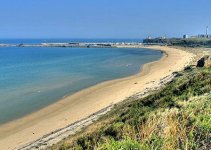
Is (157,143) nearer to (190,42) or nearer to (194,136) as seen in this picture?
(194,136)

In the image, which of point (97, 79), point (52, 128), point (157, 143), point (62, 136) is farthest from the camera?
point (97, 79)

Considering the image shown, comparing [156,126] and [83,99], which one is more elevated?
[156,126]

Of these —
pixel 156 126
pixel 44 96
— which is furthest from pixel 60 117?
pixel 156 126

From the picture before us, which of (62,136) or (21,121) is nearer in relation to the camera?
(62,136)

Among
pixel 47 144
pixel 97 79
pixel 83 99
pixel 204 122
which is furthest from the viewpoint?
pixel 97 79

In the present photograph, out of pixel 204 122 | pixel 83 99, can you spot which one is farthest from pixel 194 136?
pixel 83 99

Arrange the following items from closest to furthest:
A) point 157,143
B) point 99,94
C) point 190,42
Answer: point 157,143
point 99,94
point 190,42

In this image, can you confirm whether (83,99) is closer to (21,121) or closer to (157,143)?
(21,121)

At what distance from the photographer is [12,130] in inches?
807

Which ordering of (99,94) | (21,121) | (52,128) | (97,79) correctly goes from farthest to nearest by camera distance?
(97,79), (99,94), (21,121), (52,128)

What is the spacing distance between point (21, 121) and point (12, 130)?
6.17 feet

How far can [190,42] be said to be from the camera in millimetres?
147750

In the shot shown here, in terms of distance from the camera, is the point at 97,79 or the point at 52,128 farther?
the point at 97,79

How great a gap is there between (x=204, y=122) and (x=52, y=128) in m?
13.7
